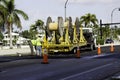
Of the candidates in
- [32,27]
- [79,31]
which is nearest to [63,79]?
[79,31]

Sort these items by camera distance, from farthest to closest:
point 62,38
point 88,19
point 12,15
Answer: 1. point 88,19
2. point 12,15
3. point 62,38

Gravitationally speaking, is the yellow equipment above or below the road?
above

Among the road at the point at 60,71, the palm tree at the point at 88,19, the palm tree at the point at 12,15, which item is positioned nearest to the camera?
the road at the point at 60,71

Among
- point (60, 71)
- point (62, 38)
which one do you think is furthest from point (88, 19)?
point (60, 71)

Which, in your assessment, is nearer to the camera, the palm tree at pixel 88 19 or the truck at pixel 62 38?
the truck at pixel 62 38

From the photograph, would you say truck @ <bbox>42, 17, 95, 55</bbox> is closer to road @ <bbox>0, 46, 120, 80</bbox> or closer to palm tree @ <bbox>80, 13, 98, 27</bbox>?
road @ <bbox>0, 46, 120, 80</bbox>

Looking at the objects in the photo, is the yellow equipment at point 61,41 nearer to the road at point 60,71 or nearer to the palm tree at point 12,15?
the road at point 60,71

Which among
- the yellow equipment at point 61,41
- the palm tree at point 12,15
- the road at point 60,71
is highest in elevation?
the palm tree at point 12,15

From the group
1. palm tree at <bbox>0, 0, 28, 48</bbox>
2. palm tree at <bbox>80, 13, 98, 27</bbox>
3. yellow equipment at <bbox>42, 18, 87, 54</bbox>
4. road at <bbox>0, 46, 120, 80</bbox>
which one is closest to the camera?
road at <bbox>0, 46, 120, 80</bbox>

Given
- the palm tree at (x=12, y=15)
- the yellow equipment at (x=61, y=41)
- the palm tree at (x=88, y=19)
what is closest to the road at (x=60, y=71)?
the yellow equipment at (x=61, y=41)

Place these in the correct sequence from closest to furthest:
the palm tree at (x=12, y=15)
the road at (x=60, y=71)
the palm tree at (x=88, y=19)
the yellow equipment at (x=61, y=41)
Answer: the road at (x=60, y=71)
the yellow equipment at (x=61, y=41)
the palm tree at (x=12, y=15)
the palm tree at (x=88, y=19)

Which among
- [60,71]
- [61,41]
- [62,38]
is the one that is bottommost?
[60,71]

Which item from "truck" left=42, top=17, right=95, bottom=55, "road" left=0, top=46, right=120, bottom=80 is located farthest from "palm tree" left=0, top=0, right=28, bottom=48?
"road" left=0, top=46, right=120, bottom=80

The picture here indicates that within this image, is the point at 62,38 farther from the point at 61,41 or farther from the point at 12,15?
the point at 12,15
